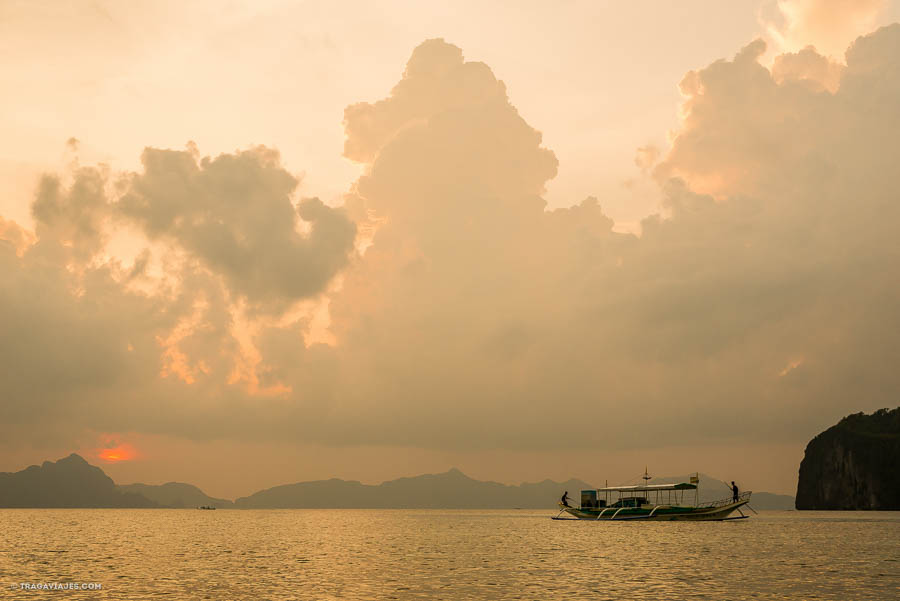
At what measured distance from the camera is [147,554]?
96.8 meters

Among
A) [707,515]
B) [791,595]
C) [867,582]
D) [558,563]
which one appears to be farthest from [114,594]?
[707,515]

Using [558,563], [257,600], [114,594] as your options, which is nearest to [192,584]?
[114,594]

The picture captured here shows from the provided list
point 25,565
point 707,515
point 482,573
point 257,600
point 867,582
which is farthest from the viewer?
point 707,515

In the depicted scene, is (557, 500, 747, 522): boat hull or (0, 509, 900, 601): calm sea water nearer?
(0, 509, 900, 601): calm sea water

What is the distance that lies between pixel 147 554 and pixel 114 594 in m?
44.4

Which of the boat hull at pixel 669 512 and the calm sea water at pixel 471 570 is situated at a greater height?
the boat hull at pixel 669 512

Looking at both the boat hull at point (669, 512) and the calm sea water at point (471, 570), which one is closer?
the calm sea water at point (471, 570)

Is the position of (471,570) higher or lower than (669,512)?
lower

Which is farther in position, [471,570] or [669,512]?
[669,512]

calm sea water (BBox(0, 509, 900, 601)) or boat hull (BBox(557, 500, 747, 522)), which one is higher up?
boat hull (BBox(557, 500, 747, 522))

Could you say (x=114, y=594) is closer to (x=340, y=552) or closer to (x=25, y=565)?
(x=25, y=565)

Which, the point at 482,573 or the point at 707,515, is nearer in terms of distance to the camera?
the point at 482,573

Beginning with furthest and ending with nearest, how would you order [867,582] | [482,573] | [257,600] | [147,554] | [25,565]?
[147,554], [25,565], [482,573], [867,582], [257,600]

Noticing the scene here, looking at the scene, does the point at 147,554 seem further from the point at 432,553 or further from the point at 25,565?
the point at 432,553
